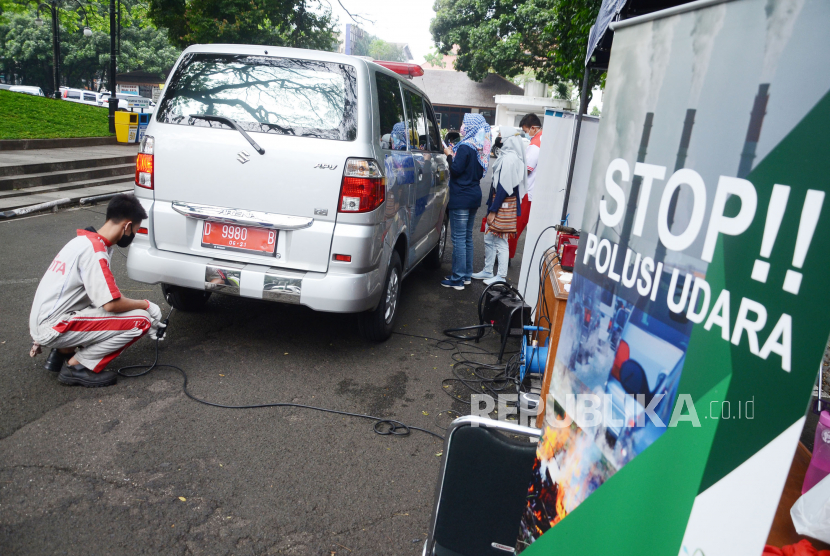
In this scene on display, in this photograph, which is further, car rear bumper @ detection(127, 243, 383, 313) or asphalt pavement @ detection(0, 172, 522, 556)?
car rear bumper @ detection(127, 243, 383, 313)

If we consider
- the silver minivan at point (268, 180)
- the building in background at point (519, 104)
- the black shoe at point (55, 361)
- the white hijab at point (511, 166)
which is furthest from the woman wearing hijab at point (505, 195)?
the building in background at point (519, 104)

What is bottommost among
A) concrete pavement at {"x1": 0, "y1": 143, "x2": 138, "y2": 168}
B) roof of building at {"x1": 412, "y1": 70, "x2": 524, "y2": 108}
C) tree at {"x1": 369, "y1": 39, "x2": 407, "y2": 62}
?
concrete pavement at {"x1": 0, "y1": 143, "x2": 138, "y2": 168}

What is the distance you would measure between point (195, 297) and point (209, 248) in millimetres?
1194

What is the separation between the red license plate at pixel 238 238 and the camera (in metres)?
4.14

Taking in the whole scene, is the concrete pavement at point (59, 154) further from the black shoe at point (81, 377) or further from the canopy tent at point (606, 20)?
the canopy tent at point (606, 20)

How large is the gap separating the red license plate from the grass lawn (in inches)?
455

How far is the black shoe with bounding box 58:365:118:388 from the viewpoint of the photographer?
3844 mm

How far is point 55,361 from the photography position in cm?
396

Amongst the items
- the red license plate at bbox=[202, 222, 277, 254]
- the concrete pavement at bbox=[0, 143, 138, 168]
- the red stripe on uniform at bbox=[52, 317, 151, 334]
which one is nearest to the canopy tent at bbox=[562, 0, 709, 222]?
the red license plate at bbox=[202, 222, 277, 254]

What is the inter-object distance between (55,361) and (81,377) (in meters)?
0.27

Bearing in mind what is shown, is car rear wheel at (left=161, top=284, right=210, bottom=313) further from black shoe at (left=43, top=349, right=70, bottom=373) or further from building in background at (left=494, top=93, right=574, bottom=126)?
building in background at (left=494, top=93, right=574, bottom=126)

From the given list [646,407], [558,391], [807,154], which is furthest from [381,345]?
[807,154]

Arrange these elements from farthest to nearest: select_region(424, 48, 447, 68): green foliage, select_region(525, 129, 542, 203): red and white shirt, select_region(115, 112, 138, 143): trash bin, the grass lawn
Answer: select_region(424, 48, 447, 68): green foliage
select_region(115, 112, 138, 143): trash bin
the grass lawn
select_region(525, 129, 542, 203): red and white shirt

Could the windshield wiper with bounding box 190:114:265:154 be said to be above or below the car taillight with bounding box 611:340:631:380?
above
